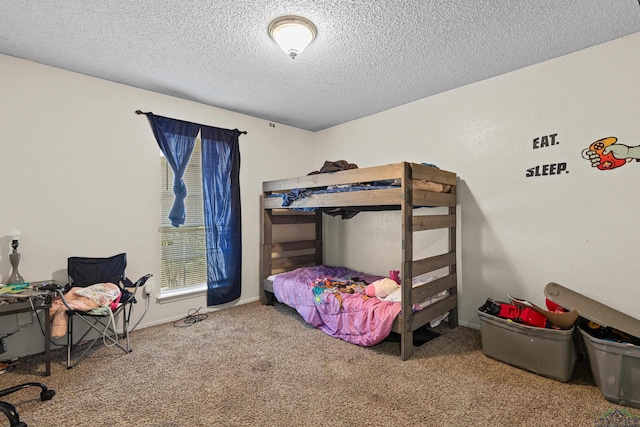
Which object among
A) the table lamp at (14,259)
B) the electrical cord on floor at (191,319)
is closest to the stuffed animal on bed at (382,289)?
the electrical cord on floor at (191,319)

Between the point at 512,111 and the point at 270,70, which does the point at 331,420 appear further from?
the point at 512,111

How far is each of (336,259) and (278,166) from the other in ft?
5.23

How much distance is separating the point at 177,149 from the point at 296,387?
270cm

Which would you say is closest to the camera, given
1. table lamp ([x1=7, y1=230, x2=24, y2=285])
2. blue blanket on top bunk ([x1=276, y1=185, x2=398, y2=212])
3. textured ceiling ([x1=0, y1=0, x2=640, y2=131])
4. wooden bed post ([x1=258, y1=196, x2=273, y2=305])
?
textured ceiling ([x1=0, y1=0, x2=640, y2=131])

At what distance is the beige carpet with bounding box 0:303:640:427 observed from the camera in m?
1.80

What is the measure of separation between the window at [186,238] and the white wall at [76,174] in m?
0.10

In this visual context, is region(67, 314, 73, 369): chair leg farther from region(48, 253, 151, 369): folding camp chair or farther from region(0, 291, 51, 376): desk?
region(0, 291, 51, 376): desk

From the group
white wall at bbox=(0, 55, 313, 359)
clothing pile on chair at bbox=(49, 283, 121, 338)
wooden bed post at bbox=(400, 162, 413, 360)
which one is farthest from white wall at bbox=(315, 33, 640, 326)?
clothing pile on chair at bbox=(49, 283, 121, 338)

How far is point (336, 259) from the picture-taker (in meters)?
4.49

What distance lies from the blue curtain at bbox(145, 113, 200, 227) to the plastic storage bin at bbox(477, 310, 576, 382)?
125 inches

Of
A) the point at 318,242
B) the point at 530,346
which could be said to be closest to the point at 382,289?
the point at 530,346

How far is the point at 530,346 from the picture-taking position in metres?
2.26

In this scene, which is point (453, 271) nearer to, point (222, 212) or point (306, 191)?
point (306, 191)

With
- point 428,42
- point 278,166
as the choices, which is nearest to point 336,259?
point 278,166
